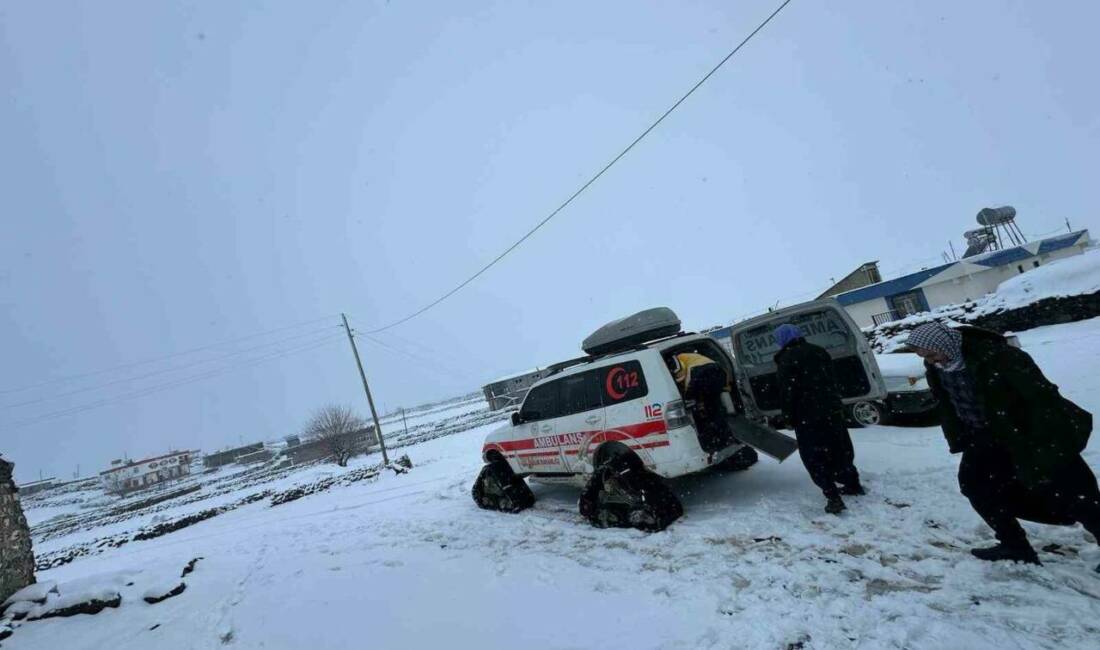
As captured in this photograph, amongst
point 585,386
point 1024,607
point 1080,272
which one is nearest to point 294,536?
point 585,386

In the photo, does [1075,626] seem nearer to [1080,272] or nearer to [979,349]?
[979,349]

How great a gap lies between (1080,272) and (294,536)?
71.7 feet

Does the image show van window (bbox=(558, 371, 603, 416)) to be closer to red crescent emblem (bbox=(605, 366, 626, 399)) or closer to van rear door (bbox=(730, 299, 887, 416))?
red crescent emblem (bbox=(605, 366, 626, 399))

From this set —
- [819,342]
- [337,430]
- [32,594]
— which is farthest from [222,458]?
[819,342]

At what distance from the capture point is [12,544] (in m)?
5.93

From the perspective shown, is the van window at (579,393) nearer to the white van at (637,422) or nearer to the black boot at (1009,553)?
the white van at (637,422)

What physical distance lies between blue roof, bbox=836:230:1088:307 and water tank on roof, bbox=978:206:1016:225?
609cm

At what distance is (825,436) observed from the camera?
478cm

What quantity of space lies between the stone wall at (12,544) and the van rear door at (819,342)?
31.6ft

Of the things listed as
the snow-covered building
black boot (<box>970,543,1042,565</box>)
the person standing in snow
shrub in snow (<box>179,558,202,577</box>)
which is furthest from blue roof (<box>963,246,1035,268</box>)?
shrub in snow (<box>179,558,202,577</box>)

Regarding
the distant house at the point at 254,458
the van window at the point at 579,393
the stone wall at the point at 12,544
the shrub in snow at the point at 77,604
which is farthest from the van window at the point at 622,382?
the distant house at the point at 254,458

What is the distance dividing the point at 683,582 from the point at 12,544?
823 centimetres

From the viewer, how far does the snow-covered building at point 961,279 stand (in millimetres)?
29734

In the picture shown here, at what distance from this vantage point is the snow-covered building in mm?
29734
